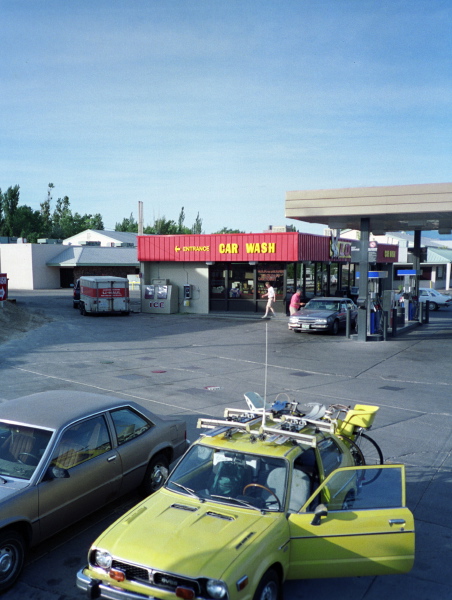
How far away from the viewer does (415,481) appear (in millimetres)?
8039

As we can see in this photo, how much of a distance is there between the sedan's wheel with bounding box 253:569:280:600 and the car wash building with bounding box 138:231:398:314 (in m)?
26.1

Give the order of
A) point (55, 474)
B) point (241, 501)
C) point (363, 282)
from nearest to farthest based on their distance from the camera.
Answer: point (241, 501) < point (55, 474) < point (363, 282)

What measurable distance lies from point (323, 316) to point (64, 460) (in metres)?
19.1

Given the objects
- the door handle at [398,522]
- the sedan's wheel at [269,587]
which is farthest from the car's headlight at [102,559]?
the door handle at [398,522]

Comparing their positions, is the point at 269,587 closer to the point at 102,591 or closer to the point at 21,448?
the point at 102,591

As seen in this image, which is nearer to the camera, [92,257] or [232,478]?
[232,478]

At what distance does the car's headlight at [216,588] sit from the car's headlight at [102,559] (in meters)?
0.89

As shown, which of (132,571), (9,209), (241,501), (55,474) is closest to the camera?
(132,571)

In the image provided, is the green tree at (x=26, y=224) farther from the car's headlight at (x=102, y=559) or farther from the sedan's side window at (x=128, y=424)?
the car's headlight at (x=102, y=559)

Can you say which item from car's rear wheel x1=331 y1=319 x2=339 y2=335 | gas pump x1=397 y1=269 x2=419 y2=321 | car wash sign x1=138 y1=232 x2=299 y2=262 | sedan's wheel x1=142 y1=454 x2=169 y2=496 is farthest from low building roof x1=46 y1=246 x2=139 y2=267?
sedan's wheel x1=142 y1=454 x2=169 y2=496

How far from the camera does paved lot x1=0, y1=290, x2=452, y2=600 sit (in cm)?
565

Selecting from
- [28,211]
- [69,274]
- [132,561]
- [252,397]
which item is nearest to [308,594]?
[132,561]

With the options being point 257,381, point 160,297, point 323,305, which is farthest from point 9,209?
point 257,381

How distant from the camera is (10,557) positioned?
17.6ft
